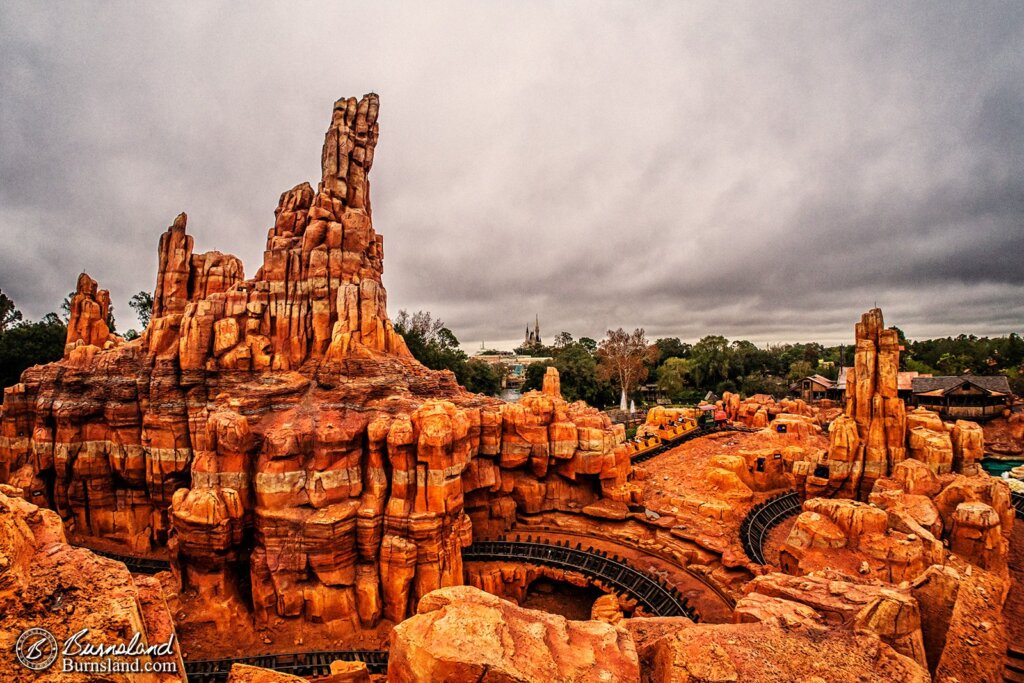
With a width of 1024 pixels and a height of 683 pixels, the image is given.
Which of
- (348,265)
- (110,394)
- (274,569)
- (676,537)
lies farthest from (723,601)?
(110,394)

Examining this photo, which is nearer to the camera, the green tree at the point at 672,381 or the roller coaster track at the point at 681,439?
the roller coaster track at the point at 681,439

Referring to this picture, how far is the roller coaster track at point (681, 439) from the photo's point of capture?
29634 mm

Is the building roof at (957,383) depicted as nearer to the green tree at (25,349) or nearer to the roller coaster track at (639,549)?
the roller coaster track at (639,549)

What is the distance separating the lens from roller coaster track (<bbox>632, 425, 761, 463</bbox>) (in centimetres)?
2963

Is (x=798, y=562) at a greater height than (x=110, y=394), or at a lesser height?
lesser

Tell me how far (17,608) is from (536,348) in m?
145

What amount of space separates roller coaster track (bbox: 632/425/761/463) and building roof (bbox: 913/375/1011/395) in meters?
21.3

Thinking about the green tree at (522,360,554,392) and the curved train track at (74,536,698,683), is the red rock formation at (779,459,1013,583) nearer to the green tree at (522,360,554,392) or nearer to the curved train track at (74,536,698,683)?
the curved train track at (74,536,698,683)

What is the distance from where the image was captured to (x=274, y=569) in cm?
1475

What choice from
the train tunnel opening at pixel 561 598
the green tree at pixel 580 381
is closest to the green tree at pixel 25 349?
the train tunnel opening at pixel 561 598

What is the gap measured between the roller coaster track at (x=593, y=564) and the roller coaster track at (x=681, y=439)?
12196 millimetres

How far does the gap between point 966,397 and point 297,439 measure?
5531 centimetres

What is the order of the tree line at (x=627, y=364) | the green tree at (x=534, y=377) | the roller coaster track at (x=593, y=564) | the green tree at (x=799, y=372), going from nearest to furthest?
1. the roller coaster track at (x=593, y=564)
2. the tree line at (x=627, y=364)
3. the green tree at (x=534, y=377)
4. the green tree at (x=799, y=372)

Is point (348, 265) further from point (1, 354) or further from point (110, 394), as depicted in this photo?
point (1, 354)
